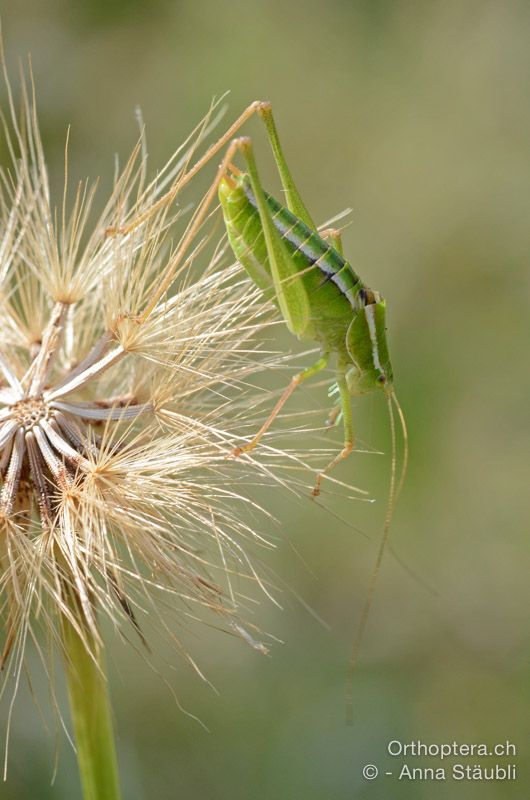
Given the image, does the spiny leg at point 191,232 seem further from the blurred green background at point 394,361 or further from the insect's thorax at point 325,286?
the blurred green background at point 394,361

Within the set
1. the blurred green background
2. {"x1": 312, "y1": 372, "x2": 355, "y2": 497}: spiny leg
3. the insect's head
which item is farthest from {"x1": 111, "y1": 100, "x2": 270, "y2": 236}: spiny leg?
the blurred green background

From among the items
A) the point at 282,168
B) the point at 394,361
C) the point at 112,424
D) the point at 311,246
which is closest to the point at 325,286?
the point at 311,246

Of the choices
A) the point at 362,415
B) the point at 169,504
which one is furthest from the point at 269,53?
the point at 169,504

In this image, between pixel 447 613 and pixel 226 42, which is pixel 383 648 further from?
pixel 226 42

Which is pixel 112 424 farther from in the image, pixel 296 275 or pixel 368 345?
pixel 368 345

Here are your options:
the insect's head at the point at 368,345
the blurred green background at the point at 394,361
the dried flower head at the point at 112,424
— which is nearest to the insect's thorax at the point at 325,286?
the insect's head at the point at 368,345
